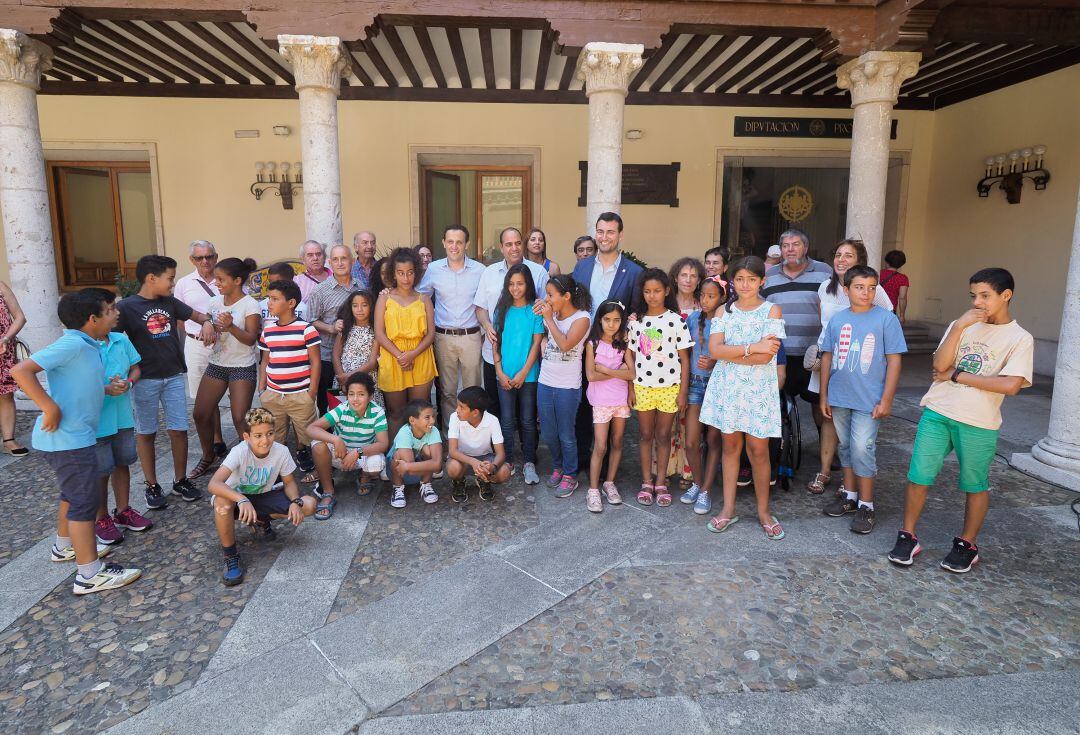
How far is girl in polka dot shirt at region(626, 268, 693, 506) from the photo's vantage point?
3855 millimetres

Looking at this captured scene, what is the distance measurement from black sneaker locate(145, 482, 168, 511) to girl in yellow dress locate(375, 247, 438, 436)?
1.46m

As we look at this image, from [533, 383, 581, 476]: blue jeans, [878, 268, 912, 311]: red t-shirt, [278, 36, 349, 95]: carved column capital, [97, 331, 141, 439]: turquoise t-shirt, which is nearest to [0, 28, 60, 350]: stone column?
[278, 36, 349, 95]: carved column capital

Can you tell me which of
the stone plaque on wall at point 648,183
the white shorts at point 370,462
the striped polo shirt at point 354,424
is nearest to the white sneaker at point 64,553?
the white shorts at point 370,462

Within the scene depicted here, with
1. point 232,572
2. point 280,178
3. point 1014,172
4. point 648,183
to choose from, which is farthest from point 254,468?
point 1014,172

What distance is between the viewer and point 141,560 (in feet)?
Result: 10.9

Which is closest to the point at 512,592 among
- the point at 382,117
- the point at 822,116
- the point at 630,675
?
the point at 630,675

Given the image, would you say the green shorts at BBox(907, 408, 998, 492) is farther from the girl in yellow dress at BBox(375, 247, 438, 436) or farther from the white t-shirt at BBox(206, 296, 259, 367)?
the white t-shirt at BBox(206, 296, 259, 367)

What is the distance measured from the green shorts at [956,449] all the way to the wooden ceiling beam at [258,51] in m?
7.43

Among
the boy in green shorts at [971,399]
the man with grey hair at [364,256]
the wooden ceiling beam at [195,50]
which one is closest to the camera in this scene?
the boy in green shorts at [971,399]

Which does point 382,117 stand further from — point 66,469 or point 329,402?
point 66,469

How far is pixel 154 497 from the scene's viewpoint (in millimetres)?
3906

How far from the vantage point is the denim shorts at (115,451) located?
3.31 metres

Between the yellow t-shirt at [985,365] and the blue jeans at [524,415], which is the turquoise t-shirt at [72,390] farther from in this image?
the yellow t-shirt at [985,365]

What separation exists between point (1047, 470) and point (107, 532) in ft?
19.8
